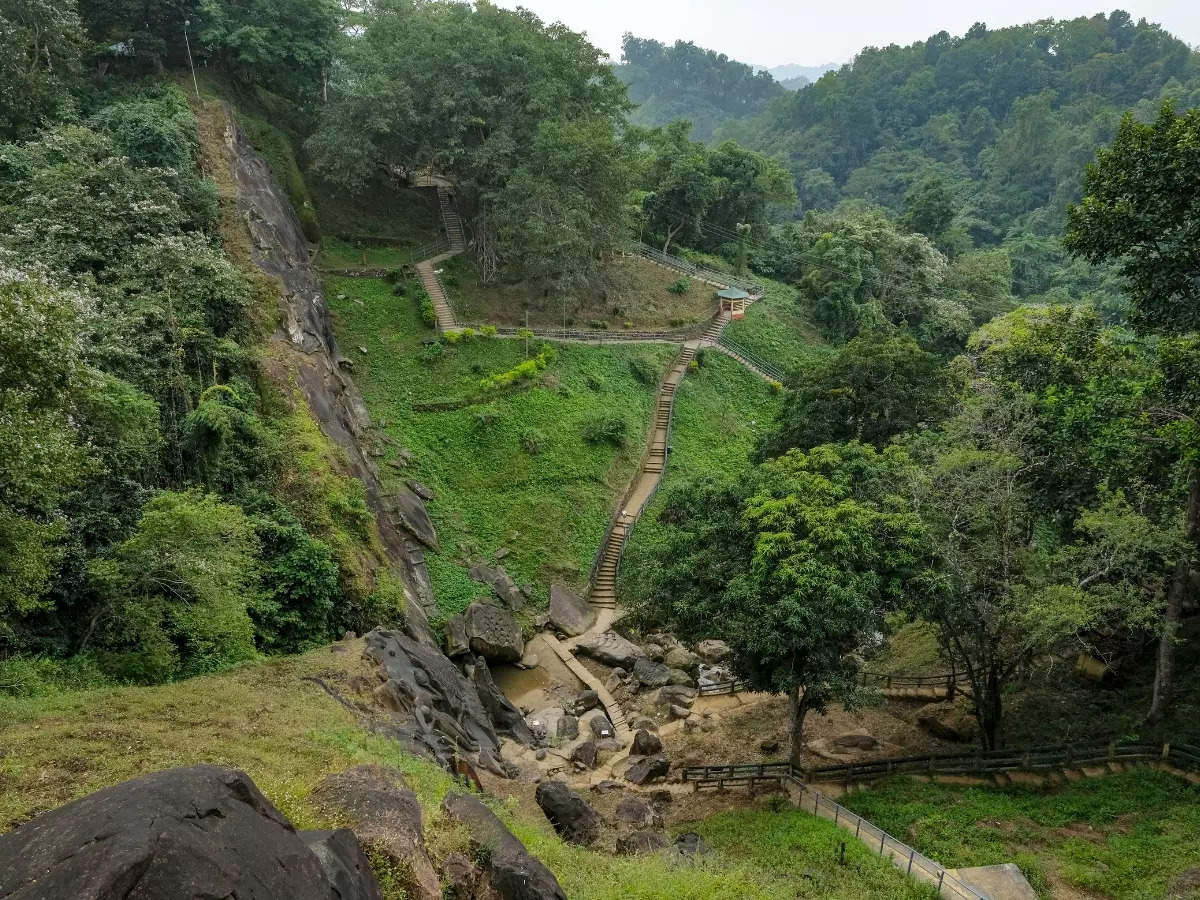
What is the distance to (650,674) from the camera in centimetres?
2394

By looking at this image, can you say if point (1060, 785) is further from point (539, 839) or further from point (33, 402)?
point (33, 402)

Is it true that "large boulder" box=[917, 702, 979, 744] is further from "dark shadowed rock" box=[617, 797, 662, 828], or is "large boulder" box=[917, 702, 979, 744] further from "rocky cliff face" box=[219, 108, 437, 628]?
"rocky cliff face" box=[219, 108, 437, 628]

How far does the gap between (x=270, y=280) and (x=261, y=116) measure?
19140 mm

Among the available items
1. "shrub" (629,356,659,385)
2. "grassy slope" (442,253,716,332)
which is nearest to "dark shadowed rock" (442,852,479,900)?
"shrub" (629,356,659,385)

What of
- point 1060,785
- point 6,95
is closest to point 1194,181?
point 1060,785

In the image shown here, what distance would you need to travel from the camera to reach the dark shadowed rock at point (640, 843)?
14266 mm

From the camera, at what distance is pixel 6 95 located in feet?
84.9

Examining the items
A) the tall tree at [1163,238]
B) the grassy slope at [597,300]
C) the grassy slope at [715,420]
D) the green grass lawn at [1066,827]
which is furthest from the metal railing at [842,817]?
the grassy slope at [597,300]

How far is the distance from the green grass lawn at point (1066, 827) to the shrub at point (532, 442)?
18038 millimetres

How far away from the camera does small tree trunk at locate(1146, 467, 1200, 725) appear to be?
16270mm

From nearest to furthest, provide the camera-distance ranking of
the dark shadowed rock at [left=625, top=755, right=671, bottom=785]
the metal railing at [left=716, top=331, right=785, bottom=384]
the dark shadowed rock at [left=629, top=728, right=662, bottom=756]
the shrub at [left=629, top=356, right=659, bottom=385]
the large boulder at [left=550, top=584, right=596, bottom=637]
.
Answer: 1. the dark shadowed rock at [left=625, top=755, right=671, bottom=785]
2. the dark shadowed rock at [left=629, top=728, right=662, bottom=756]
3. the large boulder at [left=550, top=584, right=596, bottom=637]
4. the shrub at [left=629, top=356, right=659, bottom=385]
5. the metal railing at [left=716, top=331, right=785, bottom=384]

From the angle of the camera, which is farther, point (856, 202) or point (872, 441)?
point (856, 202)

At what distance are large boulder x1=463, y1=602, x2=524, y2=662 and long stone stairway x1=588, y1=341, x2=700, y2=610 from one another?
402 cm

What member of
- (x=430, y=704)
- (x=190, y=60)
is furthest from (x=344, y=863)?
(x=190, y=60)
